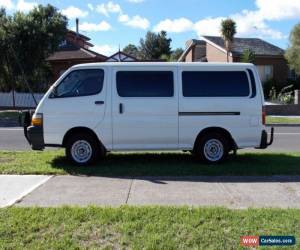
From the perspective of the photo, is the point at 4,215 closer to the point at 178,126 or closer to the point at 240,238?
the point at 240,238

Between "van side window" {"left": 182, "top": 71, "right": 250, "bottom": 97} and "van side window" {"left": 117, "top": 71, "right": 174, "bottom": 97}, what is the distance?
12.6 inches

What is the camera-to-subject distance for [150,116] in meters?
9.99

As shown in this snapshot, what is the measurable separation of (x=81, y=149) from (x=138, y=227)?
14.9 feet

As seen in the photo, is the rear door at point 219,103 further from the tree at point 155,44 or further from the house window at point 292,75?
the tree at point 155,44

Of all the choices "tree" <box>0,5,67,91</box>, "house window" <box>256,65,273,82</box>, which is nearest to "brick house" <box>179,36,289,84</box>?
"house window" <box>256,65,273,82</box>

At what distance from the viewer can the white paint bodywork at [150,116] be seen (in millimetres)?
9914

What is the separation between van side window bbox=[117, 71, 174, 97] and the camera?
10000 millimetres

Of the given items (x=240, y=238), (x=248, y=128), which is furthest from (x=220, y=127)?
(x=240, y=238)

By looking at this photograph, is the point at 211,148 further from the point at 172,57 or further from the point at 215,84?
the point at 172,57

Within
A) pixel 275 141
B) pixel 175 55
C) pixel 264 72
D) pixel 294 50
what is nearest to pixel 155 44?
pixel 175 55

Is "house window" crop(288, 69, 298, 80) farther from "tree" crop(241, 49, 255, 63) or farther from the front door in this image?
the front door

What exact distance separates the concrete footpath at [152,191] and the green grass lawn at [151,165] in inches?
16.2

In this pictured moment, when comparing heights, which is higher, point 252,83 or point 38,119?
point 252,83

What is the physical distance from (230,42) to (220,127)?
32.0 meters
